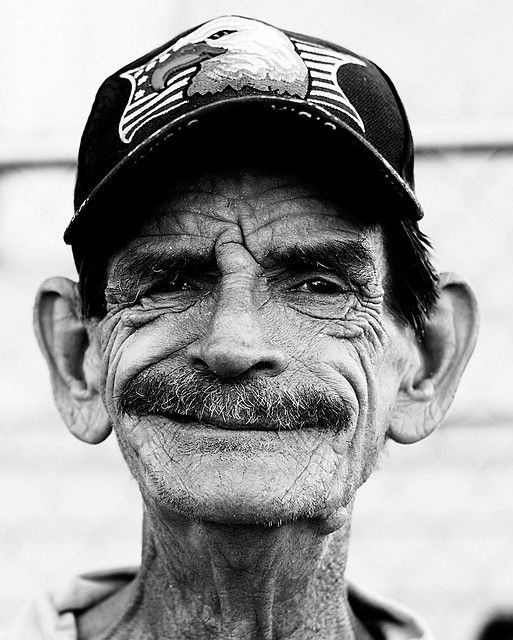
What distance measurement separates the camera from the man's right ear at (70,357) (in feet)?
6.55

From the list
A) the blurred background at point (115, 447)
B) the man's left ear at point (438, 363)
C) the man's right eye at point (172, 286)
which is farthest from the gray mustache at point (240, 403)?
the blurred background at point (115, 447)

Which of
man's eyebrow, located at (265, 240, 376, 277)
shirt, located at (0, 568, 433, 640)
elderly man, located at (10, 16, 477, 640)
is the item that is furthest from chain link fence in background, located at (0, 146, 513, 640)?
man's eyebrow, located at (265, 240, 376, 277)

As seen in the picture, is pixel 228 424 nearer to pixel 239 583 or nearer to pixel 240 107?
pixel 239 583

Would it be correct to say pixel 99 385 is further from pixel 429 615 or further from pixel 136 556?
pixel 429 615

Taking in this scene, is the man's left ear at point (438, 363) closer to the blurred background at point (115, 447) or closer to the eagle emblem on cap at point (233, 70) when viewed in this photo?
the eagle emblem on cap at point (233, 70)

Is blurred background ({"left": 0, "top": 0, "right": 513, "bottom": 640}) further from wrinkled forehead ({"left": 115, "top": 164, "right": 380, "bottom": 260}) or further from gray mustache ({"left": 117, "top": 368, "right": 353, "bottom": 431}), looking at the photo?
gray mustache ({"left": 117, "top": 368, "right": 353, "bottom": 431})

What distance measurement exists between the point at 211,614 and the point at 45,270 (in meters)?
1.72

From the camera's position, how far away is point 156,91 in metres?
1.76

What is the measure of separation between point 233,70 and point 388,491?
2076 millimetres

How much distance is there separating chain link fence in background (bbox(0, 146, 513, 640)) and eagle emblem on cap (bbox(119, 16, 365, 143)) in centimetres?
154

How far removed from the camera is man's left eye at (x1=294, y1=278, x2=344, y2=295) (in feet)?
5.75

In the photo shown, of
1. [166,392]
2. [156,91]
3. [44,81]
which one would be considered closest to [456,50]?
[44,81]

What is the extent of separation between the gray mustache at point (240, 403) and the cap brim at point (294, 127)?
0.32 meters

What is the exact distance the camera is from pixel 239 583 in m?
1.78
